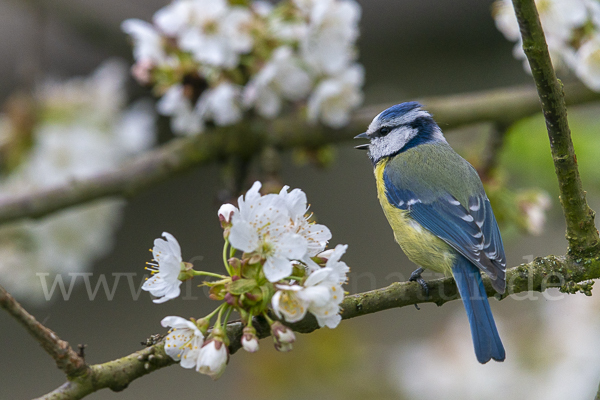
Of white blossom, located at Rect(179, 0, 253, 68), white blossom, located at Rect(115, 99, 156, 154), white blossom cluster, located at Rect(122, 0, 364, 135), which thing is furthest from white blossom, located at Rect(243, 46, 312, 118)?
white blossom, located at Rect(115, 99, 156, 154)

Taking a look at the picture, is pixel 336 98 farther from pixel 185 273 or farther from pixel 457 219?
pixel 185 273

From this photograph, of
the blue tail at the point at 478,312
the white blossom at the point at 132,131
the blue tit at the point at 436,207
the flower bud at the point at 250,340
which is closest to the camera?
the flower bud at the point at 250,340

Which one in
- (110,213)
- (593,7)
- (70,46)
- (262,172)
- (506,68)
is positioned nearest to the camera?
(593,7)

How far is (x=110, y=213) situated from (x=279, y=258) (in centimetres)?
176

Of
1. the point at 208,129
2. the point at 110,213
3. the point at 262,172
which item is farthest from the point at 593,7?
the point at 110,213

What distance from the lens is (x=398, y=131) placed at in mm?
2045

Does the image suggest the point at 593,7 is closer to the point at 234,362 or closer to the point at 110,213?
the point at 110,213

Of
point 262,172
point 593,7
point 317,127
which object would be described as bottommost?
point 262,172

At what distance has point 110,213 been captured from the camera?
→ 266cm

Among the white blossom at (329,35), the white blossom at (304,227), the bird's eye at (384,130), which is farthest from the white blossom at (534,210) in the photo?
the white blossom at (304,227)

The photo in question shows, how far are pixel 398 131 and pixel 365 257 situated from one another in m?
1.70

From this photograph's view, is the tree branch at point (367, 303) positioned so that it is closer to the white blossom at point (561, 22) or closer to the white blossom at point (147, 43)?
the white blossom at point (561, 22)

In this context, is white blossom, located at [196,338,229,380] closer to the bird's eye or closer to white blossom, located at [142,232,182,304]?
white blossom, located at [142,232,182,304]

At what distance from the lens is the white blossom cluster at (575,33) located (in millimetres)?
1930
